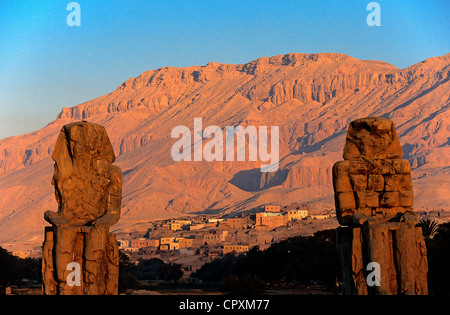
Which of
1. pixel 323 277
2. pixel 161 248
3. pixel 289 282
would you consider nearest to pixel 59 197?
pixel 323 277

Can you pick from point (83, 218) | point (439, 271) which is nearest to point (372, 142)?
point (83, 218)

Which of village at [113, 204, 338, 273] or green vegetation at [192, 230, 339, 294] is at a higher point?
village at [113, 204, 338, 273]

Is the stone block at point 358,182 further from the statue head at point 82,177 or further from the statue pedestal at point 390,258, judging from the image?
the statue head at point 82,177

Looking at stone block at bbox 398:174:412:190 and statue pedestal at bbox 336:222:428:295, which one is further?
stone block at bbox 398:174:412:190

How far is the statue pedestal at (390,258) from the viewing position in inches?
555

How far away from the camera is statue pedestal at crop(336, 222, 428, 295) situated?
1411cm

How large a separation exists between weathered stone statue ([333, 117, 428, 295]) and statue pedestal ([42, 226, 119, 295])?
3953 millimetres

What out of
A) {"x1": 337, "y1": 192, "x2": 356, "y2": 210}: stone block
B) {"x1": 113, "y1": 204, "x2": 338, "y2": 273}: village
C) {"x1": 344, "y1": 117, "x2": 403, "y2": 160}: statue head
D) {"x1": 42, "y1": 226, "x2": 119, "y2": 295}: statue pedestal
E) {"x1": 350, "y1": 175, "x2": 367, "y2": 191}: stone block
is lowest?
{"x1": 42, "y1": 226, "x2": 119, "y2": 295}: statue pedestal

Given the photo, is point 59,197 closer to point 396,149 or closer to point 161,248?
point 396,149

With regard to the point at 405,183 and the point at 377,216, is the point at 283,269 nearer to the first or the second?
the point at 405,183

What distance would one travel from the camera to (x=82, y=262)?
14773 mm

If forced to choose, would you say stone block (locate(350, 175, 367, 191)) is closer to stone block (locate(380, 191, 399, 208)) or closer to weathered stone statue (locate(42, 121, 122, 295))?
stone block (locate(380, 191, 399, 208))

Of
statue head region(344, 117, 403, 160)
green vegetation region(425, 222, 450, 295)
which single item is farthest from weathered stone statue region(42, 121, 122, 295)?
green vegetation region(425, 222, 450, 295)
